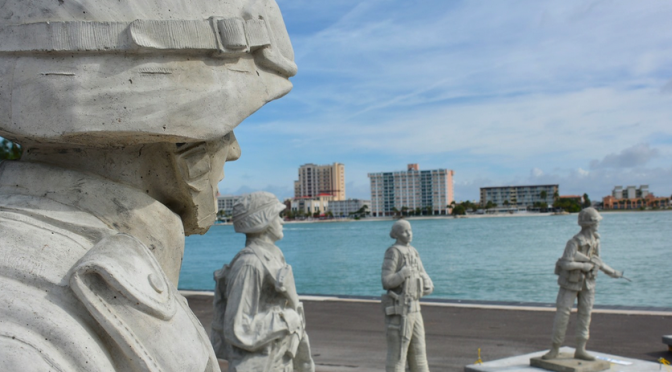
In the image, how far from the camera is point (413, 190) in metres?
132

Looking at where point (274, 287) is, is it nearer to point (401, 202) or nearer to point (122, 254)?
point (122, 254)

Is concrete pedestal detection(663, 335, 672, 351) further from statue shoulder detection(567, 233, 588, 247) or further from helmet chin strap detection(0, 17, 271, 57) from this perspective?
helmet chin strap detection(0, 17, 271, 57)

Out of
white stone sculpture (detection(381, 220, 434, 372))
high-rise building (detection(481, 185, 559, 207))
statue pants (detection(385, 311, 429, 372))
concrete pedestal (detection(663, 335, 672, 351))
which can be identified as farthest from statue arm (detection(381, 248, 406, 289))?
high-rise building (detection(481, 185, 559, 207))

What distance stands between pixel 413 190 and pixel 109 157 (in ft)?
433

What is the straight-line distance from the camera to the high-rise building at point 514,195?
13750 centimetres

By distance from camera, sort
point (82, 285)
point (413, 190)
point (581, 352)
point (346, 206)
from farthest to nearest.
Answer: point (413, 190)
point (346, 206)
point (581, 352)
point (82, 285)

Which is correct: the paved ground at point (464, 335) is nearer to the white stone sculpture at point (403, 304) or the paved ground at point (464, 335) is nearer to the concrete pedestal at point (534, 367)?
the concrete pedestal at point (534, 367)

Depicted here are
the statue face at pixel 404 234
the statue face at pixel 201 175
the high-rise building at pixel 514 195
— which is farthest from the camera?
the high-rise building at pixel 514 195

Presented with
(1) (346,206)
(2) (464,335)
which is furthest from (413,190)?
(2) (464,335)

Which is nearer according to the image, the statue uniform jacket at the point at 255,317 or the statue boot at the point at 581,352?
the statue uniform jacket at the point at 255,317

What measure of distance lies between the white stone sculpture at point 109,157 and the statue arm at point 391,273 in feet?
20.1

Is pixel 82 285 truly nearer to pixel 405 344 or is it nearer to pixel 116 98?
pixel 116 98

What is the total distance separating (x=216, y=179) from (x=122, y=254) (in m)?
0.39

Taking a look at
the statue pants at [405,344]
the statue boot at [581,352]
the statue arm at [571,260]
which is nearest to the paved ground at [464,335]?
the statue boot at [581,352]
